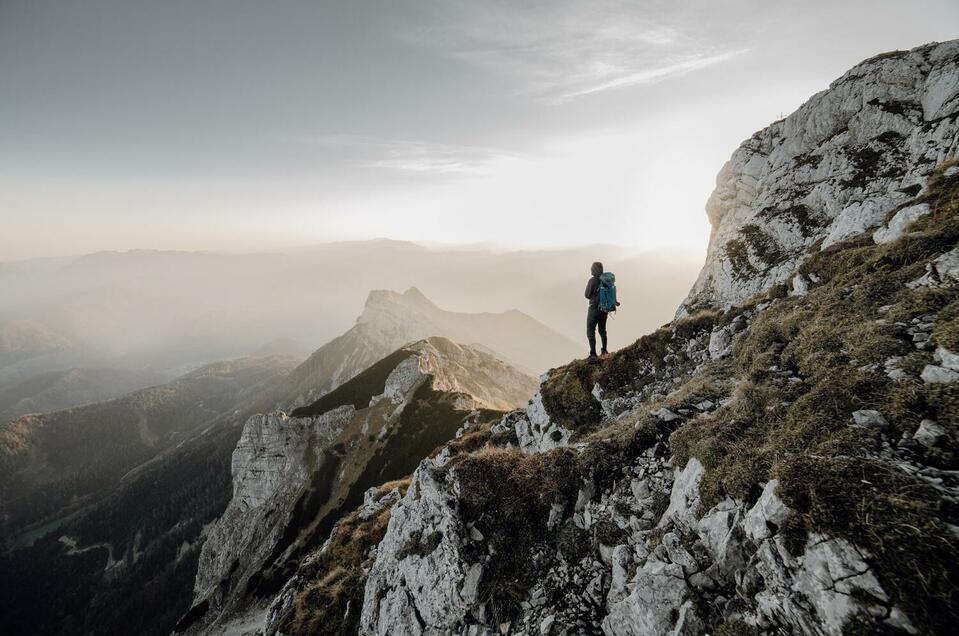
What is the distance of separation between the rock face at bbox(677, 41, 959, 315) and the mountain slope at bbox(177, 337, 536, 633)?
45063 mm

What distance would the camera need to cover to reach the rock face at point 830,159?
3173 cm

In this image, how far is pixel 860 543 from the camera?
4.87m

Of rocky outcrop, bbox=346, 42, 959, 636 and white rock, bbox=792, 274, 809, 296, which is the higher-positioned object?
white rock, bbox=792, 274, 809, 296

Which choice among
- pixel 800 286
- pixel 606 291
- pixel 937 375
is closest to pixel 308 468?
pixel 606 291

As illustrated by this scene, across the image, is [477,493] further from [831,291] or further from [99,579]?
[99,579]

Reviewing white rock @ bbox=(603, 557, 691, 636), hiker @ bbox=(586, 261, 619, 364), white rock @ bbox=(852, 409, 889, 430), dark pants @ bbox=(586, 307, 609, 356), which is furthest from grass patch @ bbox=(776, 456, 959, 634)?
dark pants @ bbox=(586, 307, 609, 356)

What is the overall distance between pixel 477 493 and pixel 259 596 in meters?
72.9

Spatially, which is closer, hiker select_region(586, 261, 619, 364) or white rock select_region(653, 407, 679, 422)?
white rock select_region(653, 407, 679, 422)

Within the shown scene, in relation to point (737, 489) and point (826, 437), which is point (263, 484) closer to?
point (737, 489)

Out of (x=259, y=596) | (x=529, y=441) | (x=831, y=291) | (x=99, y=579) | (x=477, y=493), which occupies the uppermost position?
(x=831, y=291)

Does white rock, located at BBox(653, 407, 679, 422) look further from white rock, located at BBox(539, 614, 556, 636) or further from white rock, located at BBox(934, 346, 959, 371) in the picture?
white rock, located at BBox(539, 614, 556, 636)

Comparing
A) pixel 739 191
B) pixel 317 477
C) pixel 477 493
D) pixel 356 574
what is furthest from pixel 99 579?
pixel 739 191

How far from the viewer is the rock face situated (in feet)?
104

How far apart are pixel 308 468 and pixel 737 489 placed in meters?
97.3
